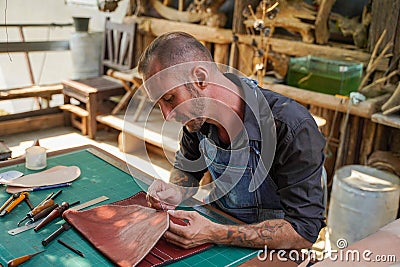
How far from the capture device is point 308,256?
5.59 feet

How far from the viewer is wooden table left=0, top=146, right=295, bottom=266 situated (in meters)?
1.61

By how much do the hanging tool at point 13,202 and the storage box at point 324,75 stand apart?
9.41 ft

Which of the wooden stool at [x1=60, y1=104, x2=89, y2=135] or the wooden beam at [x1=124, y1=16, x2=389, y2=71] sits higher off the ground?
the wooden beam at [x1=124, y1=16, x2=389, y2=71]

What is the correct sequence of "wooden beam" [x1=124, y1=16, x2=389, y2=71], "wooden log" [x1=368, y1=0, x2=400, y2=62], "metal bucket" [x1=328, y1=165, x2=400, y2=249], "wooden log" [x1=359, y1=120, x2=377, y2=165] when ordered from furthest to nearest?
"wooden beam" [x1=124, y1=16, x2=389, y2=71], "wooden log" [x1=359, y1=120, x2=377, y2=165], "wooden log" [x1=368, y1=0, x2=400, y2=62], "metal bucket" [x1=328, y1=165, x2=400, y2=249]

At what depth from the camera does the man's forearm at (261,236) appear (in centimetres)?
173

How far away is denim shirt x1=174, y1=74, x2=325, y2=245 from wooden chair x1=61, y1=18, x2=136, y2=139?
3.53m

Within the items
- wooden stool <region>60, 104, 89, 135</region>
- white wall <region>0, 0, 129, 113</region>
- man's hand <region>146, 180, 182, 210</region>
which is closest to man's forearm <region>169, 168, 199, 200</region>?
man's hand <region>146, 180, 182, 210</region>

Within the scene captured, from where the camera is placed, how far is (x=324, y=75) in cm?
406

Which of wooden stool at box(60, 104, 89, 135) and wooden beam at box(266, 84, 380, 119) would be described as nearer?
wooden beam at box(266, 84, 380, 119)

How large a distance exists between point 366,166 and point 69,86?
3.75 m

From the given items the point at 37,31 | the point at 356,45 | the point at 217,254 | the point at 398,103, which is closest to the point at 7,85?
the point at 37,31

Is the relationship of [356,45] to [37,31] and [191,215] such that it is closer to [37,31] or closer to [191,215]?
[191,215]

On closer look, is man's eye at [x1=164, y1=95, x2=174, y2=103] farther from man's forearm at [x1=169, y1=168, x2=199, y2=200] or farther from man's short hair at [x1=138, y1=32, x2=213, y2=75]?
man's forearm at [x1=169, y1=168, x2=199, y2=200]

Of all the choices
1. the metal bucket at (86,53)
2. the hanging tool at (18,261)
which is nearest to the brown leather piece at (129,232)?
the hanging tool at (18,261)
